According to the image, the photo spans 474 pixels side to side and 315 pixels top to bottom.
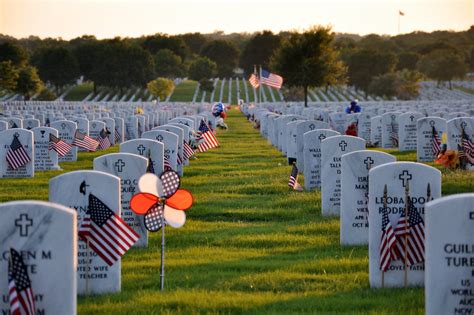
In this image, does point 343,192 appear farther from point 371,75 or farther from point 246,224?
point 371,75

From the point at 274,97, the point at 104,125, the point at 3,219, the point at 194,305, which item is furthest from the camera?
the point at 274,97

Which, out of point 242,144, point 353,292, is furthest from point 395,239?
point 242,144

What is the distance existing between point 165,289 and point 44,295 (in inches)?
95.3

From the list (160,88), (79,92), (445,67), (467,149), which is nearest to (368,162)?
(467,149)

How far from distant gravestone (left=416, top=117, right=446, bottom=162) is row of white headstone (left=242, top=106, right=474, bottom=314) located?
10118 millimetres

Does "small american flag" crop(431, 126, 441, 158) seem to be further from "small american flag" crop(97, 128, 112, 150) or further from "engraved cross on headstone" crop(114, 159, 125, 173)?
"engraved cross on headstone" crop(114, 159, 125, 173)

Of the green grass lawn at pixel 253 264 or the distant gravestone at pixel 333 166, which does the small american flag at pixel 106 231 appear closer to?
the green grass lawn at pixel 253 264

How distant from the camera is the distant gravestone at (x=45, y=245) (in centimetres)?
877

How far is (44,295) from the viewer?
8922 millimetres

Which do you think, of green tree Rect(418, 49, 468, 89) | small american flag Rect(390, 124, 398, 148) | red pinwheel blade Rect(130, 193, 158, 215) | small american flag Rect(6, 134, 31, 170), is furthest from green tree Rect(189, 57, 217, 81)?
red pinwheel blade Rect(130, 193, 158, 215)

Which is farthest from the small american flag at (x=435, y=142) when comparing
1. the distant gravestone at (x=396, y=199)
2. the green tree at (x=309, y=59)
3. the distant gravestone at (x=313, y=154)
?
the green tree at (x=309, y=59)

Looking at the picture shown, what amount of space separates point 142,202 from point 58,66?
5406 inches

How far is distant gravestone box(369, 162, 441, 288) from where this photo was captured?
37.8 feet

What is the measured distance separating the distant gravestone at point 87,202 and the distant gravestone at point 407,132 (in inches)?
839
